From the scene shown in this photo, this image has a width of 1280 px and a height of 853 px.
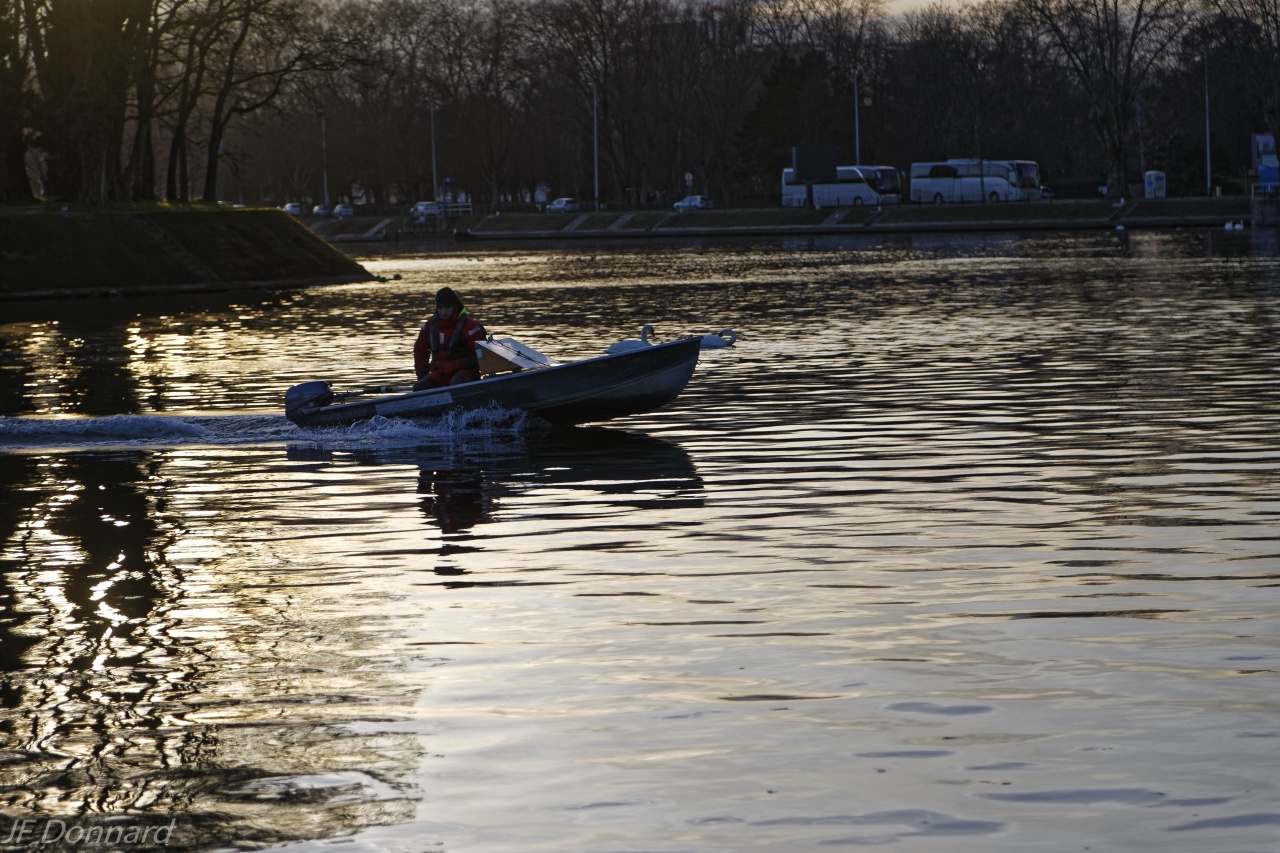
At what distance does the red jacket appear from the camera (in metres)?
20.3

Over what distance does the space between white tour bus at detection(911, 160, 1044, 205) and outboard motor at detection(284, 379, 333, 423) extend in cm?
8679

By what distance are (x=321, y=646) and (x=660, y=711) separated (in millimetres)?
2378

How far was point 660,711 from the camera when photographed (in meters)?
8.59

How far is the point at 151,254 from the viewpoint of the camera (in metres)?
60.2

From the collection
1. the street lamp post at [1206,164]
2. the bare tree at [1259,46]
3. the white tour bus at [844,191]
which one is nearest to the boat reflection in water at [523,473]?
the street lamp post at [1206,164]

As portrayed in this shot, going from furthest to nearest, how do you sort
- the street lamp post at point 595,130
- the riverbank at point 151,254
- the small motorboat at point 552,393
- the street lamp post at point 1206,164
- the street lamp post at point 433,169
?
the street lamp post at point 433,169, the street lamp post at point 595,130, the street lamp post at point 1206,164, the riverbank at point 151,254, the small motorboat at point 552,393

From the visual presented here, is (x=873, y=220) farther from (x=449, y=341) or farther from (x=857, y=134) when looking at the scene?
(x=449, y=341)

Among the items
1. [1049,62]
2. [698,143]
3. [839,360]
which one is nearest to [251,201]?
[698,143]

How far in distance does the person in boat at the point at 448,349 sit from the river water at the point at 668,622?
0.55 m

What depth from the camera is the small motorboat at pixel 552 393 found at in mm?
19734

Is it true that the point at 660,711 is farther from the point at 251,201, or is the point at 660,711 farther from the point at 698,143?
the point at 251,201

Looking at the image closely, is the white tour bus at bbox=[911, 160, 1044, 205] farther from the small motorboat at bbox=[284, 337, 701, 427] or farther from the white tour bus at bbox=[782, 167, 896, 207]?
the small motorboat at bbox=[284, 337, 701, 427]

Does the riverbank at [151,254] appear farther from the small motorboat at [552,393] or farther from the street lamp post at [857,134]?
the street lamp post at [857,134]
